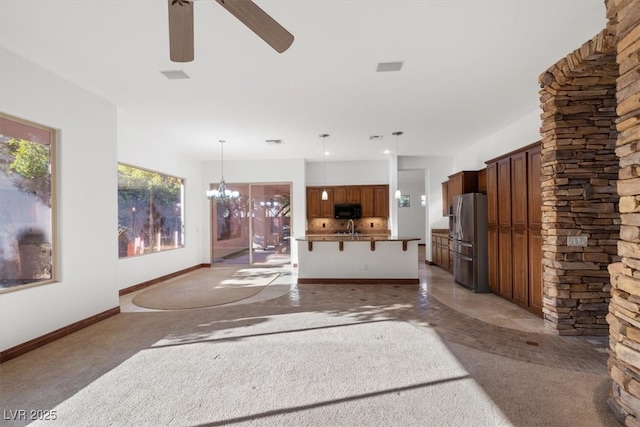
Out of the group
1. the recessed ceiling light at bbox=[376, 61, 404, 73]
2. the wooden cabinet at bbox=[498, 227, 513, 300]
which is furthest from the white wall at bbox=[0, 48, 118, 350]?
the wooden cabinet at bbox=[498, 227, 513, 300]

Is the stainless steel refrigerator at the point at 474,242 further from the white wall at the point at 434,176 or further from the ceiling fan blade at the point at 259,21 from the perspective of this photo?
the ceiling fan blade at the point at 259,21

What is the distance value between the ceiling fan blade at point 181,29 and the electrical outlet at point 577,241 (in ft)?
13.6

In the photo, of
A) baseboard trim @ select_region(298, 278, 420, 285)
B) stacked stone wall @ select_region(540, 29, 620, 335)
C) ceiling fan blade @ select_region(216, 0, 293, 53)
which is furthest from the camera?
baseboard trim @ select_region(298, 278, 420, 285)

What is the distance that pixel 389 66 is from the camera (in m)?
3.34

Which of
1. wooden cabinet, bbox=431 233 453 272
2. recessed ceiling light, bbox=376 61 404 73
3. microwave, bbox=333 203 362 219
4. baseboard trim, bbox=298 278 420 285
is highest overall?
recessed ceiling light, bbox=376 61 404 73

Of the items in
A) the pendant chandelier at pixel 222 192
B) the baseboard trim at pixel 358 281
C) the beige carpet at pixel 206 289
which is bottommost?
the beige carpet at pixel 206 289

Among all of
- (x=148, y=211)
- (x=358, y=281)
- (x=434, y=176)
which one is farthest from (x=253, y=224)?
(x=434, y=176)

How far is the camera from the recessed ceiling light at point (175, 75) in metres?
3.42

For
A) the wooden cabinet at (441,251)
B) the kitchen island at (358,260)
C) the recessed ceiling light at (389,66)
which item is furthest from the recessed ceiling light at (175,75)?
the wooden cabinet at (441,251)

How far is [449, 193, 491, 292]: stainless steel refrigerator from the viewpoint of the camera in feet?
17.7

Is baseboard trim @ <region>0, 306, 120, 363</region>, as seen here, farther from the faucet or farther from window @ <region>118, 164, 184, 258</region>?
the faucet

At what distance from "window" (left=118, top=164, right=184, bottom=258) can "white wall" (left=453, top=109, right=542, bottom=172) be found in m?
6.92

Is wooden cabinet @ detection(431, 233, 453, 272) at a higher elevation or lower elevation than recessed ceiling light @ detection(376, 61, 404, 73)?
lower

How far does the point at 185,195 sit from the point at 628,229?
785 cm
